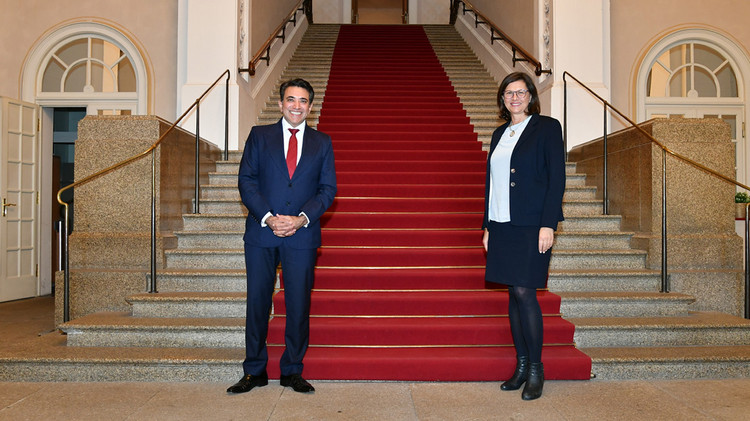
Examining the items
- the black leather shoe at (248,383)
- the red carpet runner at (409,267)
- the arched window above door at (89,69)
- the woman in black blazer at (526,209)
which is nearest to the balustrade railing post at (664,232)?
the red carpet runner at (409,267)

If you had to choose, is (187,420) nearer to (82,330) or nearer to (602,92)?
(82,330)

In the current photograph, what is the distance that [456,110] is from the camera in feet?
24.6

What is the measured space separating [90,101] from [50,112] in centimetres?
64

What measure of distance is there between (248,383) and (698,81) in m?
7.65

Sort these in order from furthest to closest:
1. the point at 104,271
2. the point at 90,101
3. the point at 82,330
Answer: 1. the point at 90,101
2. the point at 104,271
3. the point at 82,330

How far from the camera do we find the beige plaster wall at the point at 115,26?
7.04 metres

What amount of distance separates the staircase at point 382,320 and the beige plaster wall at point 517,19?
121 inches

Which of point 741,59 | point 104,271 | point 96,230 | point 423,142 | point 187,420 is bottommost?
point 187,420

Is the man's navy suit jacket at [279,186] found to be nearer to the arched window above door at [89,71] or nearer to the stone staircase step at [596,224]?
the stone staircase step at [596,224]

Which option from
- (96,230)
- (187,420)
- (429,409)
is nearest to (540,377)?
(429,409)

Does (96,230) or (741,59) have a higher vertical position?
(741,59)

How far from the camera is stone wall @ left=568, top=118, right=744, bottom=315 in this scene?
4.20 meters

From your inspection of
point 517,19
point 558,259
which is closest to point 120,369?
point 558,259

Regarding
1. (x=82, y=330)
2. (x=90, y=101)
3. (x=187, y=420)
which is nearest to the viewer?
(x=187, y=420)
